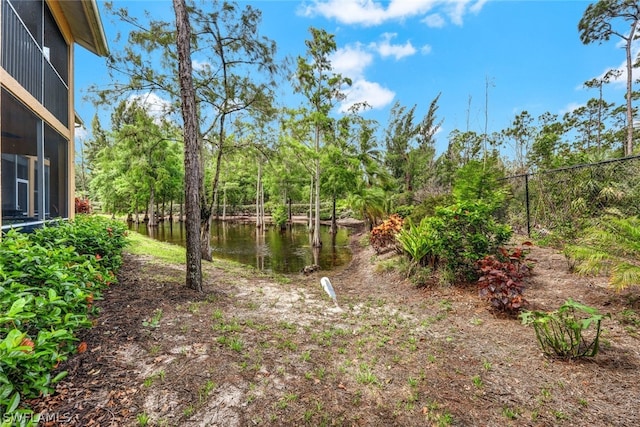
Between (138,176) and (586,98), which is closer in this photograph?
(138,176)

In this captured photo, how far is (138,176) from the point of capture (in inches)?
800

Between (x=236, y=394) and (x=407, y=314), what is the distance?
3099mm

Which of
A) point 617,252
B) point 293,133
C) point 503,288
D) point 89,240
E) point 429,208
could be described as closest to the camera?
point 617,252

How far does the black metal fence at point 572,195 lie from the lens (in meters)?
6.01

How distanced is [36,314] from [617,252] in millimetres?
6202

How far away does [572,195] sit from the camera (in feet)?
23.3

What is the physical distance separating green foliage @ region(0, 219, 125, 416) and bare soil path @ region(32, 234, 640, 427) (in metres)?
0.37

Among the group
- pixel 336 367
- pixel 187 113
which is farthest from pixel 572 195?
pixel 187 113

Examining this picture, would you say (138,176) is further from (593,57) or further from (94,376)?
(593,57)

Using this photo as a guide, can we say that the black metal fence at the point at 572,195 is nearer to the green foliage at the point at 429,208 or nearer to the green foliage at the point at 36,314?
the green foliage at the point at 429,208

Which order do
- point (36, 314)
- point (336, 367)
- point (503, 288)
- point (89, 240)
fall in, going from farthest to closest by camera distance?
point (89, 240), point (503, 288), point (336, 367), point (36, 314)

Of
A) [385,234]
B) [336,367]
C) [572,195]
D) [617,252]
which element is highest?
[572,195]

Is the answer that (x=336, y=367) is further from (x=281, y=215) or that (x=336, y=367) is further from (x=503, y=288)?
Answer: (x=281, y=215)

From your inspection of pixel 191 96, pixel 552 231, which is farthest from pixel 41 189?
pixel 552 231
